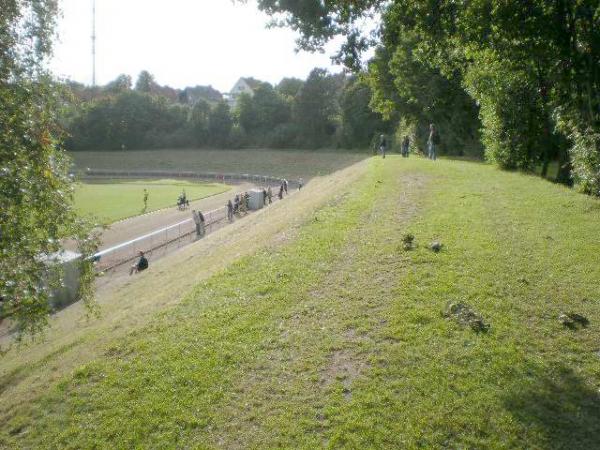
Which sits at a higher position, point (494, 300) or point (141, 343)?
point (494, 300)

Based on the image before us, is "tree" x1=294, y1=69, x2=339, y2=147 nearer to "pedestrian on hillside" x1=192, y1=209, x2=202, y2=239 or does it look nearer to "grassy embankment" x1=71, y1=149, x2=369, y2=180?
"grassy embankment" x1=71, y1=149, x2=369, y2=180

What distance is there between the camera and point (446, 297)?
27.5 ft

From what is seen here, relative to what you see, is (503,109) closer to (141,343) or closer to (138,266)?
(138,266)

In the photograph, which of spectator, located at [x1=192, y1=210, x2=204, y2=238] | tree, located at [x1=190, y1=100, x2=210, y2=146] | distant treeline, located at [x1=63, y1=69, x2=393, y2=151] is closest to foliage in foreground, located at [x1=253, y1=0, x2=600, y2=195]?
spectator, located at [x1=192, y1=210, x2=204, y2=238]

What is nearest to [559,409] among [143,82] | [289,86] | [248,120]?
[248,120]

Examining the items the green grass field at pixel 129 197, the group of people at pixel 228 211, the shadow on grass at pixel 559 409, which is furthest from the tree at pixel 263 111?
the shadow on grass at pixel 559 409

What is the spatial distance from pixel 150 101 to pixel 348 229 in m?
82.6

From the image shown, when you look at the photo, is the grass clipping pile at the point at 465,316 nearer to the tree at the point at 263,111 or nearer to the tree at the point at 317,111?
the tree at the point at 317,111

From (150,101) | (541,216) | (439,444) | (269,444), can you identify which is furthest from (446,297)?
(150,101)

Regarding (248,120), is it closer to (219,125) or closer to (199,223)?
(219,125)

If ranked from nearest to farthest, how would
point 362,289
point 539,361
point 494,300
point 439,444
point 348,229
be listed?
point 439,444 < point 539,361 < point 494,300 < point 362,289 < point 348,229

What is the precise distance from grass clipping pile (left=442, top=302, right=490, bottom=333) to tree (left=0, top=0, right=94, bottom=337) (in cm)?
679

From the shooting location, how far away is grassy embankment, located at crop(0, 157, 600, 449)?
5848mm

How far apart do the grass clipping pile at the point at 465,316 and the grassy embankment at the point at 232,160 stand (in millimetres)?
50605
